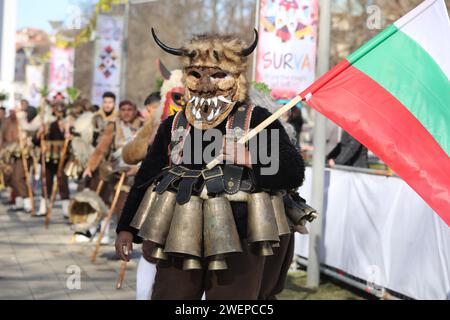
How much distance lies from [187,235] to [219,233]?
0.16 metres

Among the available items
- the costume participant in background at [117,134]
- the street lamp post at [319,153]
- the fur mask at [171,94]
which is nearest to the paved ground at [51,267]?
the costume participant in background at [117,134]

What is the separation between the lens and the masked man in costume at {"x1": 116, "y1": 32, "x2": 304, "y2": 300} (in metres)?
4.67

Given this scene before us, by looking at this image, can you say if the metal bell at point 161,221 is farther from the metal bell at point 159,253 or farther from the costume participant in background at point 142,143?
the costume participant in background at point 142,143

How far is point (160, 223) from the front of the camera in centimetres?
475

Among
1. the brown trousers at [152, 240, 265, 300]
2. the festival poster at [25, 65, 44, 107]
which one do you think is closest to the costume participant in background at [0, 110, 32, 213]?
the brown trousers at [152, 240, 265, 300]

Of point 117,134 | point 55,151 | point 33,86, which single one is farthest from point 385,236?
point 33,86

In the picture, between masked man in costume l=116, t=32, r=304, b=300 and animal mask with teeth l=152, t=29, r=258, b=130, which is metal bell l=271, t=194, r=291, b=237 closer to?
masked man in costume l=116, t=32, r=304, b=300

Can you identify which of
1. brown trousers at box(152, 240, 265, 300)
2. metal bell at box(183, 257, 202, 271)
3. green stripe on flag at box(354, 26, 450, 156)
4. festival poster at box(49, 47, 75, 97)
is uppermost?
festival poster at box(49, 47, 75, 97)

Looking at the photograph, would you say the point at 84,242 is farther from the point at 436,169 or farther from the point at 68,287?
the point at 436,169

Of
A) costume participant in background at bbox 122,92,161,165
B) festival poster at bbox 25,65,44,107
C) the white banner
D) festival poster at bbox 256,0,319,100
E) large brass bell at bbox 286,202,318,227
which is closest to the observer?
large brass bell at bbox 286,202,318,227

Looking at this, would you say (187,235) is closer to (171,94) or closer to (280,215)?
(280,215)

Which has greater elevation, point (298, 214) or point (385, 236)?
point (298, 214)

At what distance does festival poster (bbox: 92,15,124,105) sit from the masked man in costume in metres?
13.8
